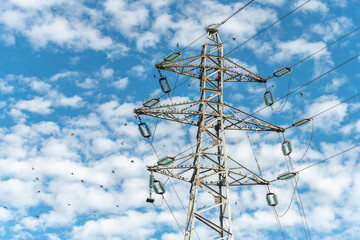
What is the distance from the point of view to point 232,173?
61.1 ft

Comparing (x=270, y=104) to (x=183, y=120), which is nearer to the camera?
(x=183, y=120)

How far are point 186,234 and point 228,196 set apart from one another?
2.77 meters

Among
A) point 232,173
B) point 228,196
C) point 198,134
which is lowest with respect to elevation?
point 228,196

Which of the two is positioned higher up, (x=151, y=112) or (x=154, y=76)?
(x=154, y=76)

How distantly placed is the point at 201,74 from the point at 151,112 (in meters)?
5.17

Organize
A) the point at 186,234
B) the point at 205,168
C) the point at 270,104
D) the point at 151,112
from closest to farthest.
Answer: the point at 186,234 < the point at 205,168 < the point at 151,112 < the point at 270,104

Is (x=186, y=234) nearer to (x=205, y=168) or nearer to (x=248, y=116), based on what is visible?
→ (x=205, y=168)

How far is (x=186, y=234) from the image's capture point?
16797mm

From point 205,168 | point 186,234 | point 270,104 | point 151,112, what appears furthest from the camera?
point 270,104

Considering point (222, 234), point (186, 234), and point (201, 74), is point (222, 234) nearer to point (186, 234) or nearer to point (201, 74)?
point (186, 234)

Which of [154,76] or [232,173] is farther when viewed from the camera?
[154,76]

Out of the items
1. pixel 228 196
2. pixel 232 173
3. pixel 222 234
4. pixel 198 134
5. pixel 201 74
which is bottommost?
pixel 222 234

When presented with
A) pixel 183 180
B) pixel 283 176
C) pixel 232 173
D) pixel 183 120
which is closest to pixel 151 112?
pixel 183 120

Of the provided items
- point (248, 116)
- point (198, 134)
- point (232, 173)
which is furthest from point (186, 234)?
point (248, 116)
